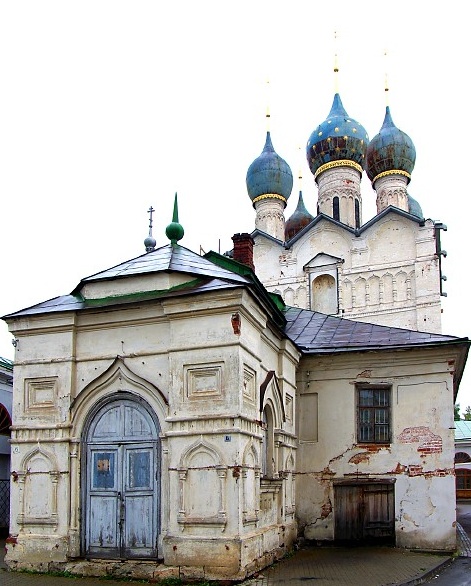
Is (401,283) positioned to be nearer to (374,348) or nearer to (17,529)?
(374,348)

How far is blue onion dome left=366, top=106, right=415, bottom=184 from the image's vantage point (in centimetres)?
3503

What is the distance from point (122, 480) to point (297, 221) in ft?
104

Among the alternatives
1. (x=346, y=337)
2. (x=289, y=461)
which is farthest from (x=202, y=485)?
(x=346, y=337)

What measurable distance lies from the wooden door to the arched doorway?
4.58 metres

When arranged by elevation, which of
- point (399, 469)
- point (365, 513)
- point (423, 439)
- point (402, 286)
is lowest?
point (365, 513)

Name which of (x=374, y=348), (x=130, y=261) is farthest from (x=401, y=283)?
(x=130, y=261)

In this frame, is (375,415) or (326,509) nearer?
(326,509)

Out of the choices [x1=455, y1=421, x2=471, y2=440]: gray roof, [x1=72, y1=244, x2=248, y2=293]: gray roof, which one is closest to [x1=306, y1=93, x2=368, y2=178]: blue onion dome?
[x1=455, y1=421, x2=471, y2=440]: gray roof

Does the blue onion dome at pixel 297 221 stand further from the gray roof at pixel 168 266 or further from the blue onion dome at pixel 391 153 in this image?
the gray roof at pixel 168 266

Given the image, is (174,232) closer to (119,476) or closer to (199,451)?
(199,451)

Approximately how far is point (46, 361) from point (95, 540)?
2694 mm

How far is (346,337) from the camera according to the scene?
14133mm

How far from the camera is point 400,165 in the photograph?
35.2 meters

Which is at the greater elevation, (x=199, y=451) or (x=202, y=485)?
(x=199, y=451)
